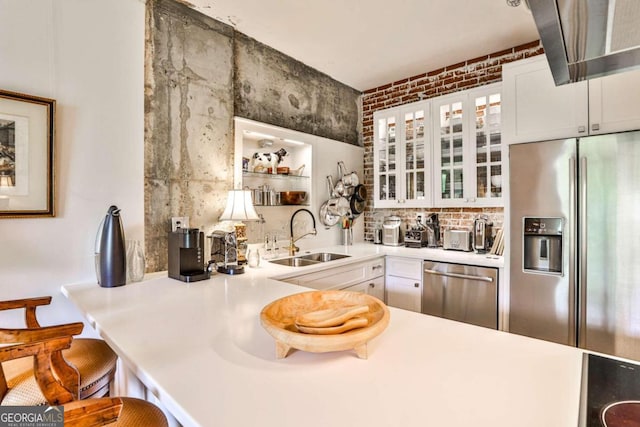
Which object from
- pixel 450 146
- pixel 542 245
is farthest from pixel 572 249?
pixel 450 146

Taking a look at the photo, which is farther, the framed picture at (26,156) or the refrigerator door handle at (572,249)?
the refrigerator door handle at (572,249)

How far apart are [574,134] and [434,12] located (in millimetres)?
Answer: 1280

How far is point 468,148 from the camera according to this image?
2906 mm

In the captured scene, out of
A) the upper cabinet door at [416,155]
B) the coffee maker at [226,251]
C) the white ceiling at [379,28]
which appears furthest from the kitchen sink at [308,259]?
the white ceiling at [379,28]

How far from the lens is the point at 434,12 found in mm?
2346

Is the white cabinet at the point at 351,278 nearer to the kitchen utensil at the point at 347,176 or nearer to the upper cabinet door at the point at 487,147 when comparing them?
the kitchen utensil at the point at 347,176

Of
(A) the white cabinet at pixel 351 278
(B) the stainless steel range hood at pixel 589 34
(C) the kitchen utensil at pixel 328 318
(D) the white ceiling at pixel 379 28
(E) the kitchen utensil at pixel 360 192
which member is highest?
(D) the white ceiling at pixel 379 28

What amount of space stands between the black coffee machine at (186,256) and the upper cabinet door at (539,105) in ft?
7.48

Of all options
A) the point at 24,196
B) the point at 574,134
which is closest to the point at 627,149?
the point at 574,134

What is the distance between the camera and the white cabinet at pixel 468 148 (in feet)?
9.13

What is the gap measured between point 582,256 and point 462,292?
2.80 ft

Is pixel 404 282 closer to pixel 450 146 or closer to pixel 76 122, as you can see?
pixel 450 146

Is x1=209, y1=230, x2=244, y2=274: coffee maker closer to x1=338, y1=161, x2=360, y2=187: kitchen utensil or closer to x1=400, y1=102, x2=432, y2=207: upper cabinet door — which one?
x1=338, y1=161, x2=360, y2=187: kitchen utensil

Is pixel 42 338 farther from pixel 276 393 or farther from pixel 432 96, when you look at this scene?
pixel 432 96
